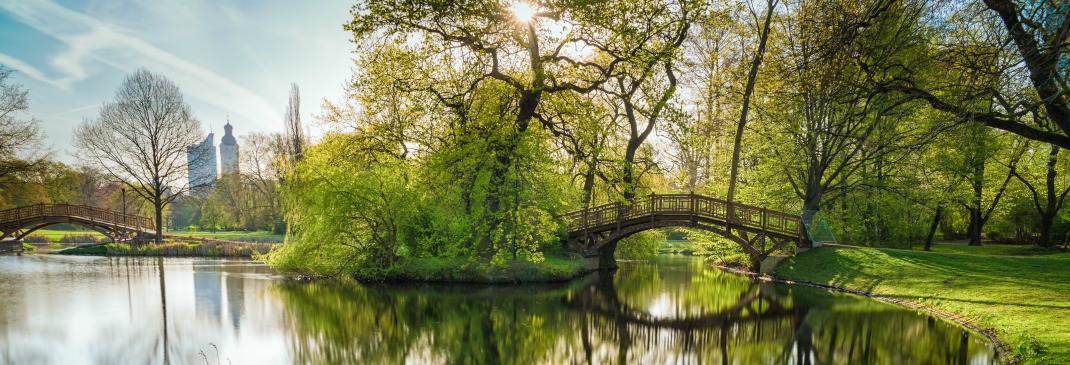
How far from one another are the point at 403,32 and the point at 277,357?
11427 mm

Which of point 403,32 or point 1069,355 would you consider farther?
point 403,32

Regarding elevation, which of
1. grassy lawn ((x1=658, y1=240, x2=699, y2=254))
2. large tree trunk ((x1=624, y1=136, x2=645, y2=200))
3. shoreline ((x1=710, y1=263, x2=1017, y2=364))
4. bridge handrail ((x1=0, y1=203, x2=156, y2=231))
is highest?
large tree trunk ((x1=624, y1=136, x2=645, y2=200))

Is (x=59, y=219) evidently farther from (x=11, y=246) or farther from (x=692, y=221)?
(x=692, y=221)

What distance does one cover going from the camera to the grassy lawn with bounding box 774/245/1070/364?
33.2 feet

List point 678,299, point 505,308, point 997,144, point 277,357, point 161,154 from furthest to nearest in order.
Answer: point 161,154 → point 997,144 → point 678,299 → point 505,308 → point 277,357

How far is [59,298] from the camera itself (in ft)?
52.4

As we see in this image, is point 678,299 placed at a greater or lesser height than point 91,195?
lesser

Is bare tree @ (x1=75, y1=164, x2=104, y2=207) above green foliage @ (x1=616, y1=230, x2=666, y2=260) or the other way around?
above

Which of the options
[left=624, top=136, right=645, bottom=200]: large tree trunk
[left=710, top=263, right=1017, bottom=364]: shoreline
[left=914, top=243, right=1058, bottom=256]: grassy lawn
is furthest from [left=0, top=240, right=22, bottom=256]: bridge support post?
[left=914, top=243, right=1058, bottom=256]: grassy lawn

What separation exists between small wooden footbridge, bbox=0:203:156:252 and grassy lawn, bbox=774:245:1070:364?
38.5 m

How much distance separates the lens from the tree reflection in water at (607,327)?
1034cm

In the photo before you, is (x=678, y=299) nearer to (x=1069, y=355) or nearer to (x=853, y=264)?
(x=853, y=264)

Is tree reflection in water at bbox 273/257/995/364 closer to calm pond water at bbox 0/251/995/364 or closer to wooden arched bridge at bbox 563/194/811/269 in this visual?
calm pond water at bbox 0/251/995/364

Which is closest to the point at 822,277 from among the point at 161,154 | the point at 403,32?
the point at 403,32
